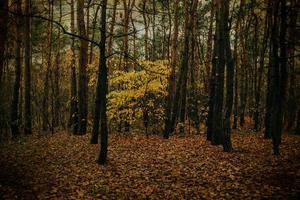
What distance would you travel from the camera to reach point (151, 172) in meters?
10.5

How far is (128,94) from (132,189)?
8.58 metres

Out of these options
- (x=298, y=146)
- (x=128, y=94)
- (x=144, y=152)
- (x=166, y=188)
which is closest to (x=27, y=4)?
(x=128, y=94)

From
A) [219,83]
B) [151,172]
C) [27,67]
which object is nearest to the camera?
[151,172]

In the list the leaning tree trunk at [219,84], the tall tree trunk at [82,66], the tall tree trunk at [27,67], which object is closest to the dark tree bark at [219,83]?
the leaning tree trunk at [219,84]

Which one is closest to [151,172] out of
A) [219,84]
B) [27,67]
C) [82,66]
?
[219,84]

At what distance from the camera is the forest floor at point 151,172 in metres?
8.35

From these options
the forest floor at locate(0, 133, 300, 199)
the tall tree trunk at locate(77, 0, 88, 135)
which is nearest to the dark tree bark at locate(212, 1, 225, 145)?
the forest floor at locate(0, 133, 300, 199)

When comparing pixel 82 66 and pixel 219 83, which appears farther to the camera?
pixel 82 66

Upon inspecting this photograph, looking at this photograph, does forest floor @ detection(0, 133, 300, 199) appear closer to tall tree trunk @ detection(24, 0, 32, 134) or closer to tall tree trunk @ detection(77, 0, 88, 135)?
tall tree trunk @ detection(77, 0, 88, 135)

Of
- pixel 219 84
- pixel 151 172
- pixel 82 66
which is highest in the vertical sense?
pixel 82 66

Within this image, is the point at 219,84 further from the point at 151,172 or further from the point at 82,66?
the point at 82,66

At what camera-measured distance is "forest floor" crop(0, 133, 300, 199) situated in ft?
27.4

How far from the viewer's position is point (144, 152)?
1387 cm

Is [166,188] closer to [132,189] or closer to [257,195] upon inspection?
[132,189]
